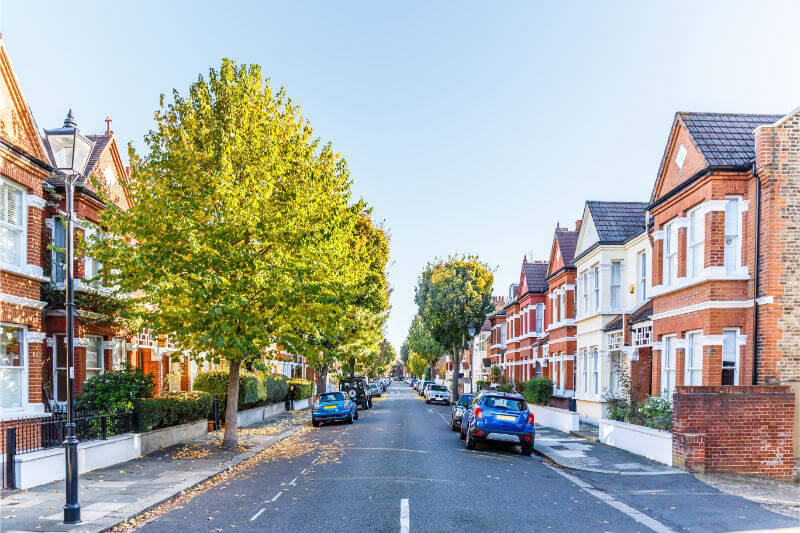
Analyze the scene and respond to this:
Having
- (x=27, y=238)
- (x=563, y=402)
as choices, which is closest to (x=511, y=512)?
(x=27, y=238)

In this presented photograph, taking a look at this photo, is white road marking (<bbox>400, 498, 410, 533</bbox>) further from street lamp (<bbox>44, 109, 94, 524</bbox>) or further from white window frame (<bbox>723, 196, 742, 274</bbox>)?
white window frame (<bbox>723, 196, 742, 274</bbox>)

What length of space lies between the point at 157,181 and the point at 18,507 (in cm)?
956

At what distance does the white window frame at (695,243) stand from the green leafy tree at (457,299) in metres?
34.4

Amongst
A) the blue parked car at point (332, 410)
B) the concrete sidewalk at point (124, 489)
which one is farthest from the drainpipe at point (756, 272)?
the blue parked car at point (332, 410)

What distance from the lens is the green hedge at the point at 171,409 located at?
57.9 feet

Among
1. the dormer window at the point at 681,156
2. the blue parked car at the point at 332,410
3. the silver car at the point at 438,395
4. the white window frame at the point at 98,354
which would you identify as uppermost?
the dormer window at the point at 681,156

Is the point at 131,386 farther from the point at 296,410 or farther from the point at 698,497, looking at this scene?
the point at 296,410

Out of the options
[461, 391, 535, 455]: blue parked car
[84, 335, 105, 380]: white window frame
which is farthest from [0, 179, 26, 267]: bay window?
[461, 391, 535, 455]: blue parked car

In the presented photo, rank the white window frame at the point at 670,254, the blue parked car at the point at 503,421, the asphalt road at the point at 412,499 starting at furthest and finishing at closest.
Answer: the white window frame at the point at 670,254 → the blue parked car at the point at 503,421 → the asphalt road at the point at 412,499

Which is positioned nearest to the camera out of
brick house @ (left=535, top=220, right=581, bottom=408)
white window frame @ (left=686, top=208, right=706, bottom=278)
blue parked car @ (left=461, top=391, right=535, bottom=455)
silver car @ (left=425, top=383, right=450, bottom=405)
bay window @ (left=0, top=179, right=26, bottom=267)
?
bay window @ (left=0, top=179, right=26, bottom=267)

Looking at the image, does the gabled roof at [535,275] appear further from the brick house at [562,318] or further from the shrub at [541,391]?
the shrub at [541,391]

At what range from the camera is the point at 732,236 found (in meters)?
16.7

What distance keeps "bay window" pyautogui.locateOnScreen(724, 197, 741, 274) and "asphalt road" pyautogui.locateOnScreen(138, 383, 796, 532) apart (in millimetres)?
5827

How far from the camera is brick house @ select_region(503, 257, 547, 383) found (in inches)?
1596
